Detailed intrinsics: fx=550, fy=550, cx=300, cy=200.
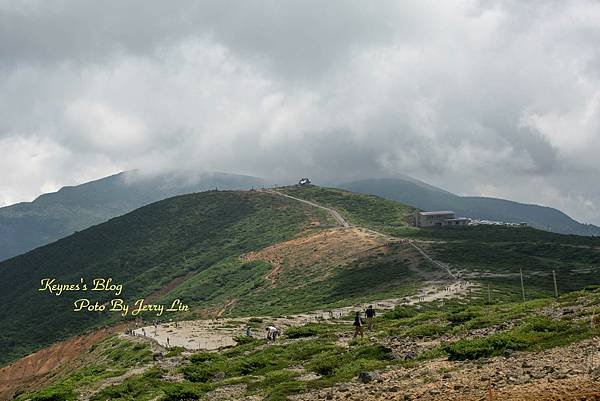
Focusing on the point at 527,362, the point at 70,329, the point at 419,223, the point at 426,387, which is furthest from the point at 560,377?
the point at 419,223

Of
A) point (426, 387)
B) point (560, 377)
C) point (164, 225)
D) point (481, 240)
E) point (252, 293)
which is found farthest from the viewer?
point (164, 225)

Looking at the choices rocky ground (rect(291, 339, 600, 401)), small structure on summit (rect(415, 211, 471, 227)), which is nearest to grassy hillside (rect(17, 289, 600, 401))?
rocky ground (rect(291, 339, 600, 401))

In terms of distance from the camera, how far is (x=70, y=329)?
343 feet

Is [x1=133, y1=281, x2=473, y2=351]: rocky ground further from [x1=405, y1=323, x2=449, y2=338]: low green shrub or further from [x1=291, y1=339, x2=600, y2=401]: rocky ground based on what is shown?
[x1=291, y1=339, x2=600, y2=401]: rocky ground

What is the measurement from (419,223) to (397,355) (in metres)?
118

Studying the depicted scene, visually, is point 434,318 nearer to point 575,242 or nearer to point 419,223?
point 575,242

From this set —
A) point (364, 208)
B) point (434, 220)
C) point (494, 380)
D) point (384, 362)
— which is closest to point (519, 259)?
point (434, 220)

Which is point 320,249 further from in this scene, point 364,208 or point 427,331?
point 427,331

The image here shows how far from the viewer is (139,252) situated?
152 metres

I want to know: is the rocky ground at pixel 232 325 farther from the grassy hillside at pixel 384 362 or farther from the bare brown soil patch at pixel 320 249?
the bare brown soil patch at pixel 320 249

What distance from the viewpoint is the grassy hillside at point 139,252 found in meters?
112

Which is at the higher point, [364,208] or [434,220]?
[364,208]

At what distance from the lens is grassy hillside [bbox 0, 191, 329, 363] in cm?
11191

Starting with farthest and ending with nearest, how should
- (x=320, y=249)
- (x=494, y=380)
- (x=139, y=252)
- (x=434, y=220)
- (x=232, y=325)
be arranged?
(x=139, y=252), (x=434, y=220), (x=320, y=249), (x=232, y=325), (x=494, y=380)
